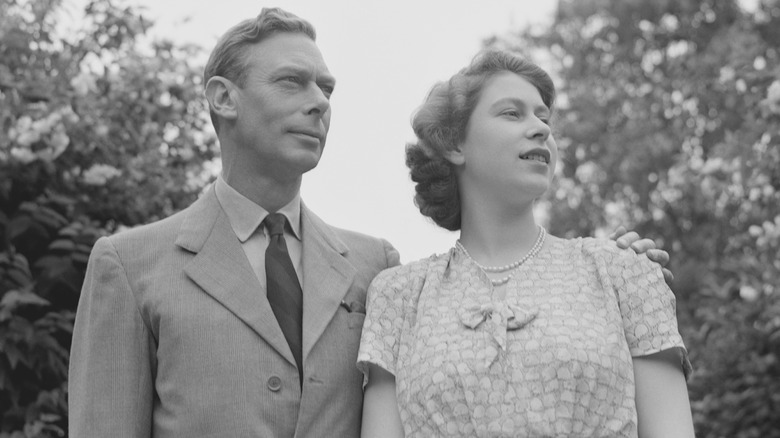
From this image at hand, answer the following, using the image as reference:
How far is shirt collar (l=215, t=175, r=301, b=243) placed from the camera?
3.47m

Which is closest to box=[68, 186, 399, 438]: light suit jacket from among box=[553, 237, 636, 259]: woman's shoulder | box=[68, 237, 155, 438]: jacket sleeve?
box=[68, 237, 155, 438]: jacket sleeve

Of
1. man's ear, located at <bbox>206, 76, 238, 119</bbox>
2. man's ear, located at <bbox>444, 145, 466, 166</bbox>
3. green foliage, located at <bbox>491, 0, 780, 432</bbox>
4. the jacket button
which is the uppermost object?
green foliage, located at <bbox>491, 0, 780, 432</bbox>

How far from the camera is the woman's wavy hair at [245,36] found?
3.51 metres

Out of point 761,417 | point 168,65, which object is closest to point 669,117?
point 761,417

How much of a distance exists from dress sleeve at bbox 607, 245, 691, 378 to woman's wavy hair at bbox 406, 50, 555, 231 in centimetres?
Answer: 58

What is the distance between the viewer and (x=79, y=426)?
3168 mm

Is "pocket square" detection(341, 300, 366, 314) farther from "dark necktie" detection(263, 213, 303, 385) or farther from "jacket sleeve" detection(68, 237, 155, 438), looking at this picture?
"jacket sleeve" detection(68, 237, 155, 438)

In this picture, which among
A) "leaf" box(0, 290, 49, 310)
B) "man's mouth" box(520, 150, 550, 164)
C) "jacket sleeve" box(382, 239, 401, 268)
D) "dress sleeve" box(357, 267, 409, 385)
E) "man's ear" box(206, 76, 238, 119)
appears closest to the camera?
"dress sleeve" box(357, 267, 409, 385)

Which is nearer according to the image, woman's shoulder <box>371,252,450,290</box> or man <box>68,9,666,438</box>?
man <box>68,9,666,438</box>

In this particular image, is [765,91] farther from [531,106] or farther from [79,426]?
[79,426]

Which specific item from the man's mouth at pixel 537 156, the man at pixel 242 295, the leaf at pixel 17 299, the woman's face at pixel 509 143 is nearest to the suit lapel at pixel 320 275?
the man at pixel 242 295

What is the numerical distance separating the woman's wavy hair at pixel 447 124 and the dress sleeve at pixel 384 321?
0.88 ft

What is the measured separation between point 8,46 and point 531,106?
3.38m

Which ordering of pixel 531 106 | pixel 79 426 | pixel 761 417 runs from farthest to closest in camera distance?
pixel 761 417 < pixel 531 106 < pixel 79 426
